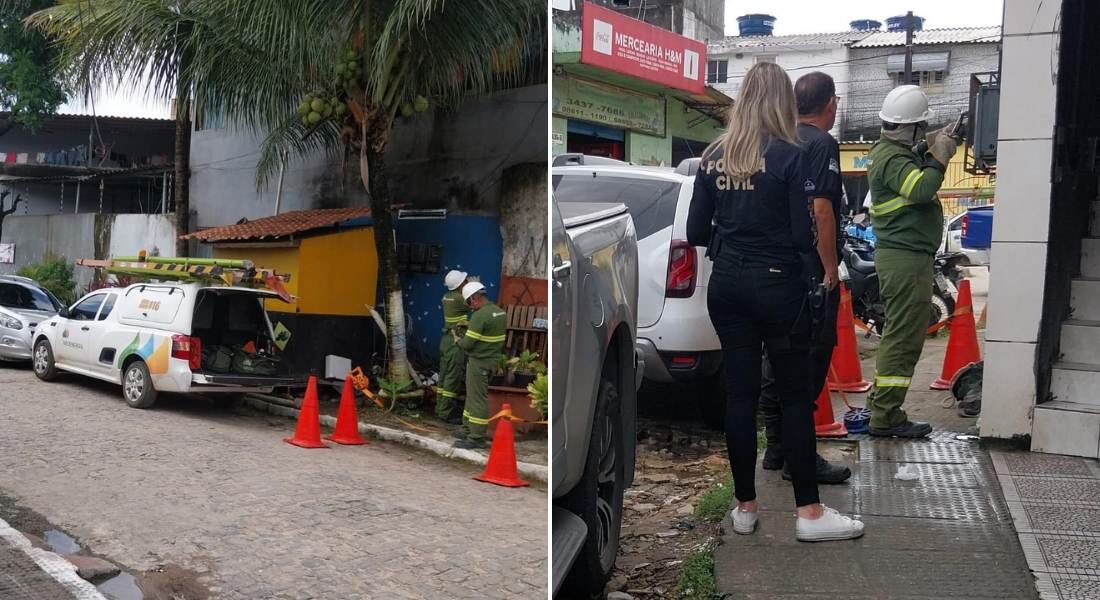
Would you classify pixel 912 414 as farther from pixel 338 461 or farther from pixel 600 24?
pixel 600 24

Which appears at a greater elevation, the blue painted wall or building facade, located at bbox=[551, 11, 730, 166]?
building facade, located at bbox=[551, 11, 730, 166]

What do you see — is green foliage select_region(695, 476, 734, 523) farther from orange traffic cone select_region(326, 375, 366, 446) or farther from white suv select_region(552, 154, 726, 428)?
orange traffic cone select_region(326, 375, 366, 446)

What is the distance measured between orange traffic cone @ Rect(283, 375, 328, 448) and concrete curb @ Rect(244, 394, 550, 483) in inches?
0.8

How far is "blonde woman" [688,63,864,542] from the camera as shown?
235 cm

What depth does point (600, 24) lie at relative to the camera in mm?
1772

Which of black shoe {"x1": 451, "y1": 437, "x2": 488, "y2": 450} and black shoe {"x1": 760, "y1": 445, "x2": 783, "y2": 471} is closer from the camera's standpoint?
black shoe {"x1": 451, "y1": 437, "x2": 488, "y2": 450}

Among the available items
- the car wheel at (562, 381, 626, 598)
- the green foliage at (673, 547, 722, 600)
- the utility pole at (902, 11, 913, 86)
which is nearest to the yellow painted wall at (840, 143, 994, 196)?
the utility pole at (902, 11, 913, 86)

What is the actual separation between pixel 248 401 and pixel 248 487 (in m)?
0.27

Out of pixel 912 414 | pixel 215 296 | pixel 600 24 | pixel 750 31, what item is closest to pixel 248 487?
pixel 215 296

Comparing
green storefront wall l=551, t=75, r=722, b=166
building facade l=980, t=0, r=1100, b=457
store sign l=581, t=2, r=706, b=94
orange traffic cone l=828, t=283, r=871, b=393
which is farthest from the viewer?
orange traffic cone l=828, t=283, r=871, b=393

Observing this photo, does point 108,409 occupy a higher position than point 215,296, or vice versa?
point 215,296

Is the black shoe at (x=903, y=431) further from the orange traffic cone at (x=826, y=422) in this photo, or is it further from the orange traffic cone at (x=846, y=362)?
the orange traffic cone at (x=846, y=362)

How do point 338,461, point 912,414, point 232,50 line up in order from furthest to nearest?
point 912,414 < point 338,461 < point 232,50

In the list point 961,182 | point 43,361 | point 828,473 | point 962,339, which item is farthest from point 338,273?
point 962,339
